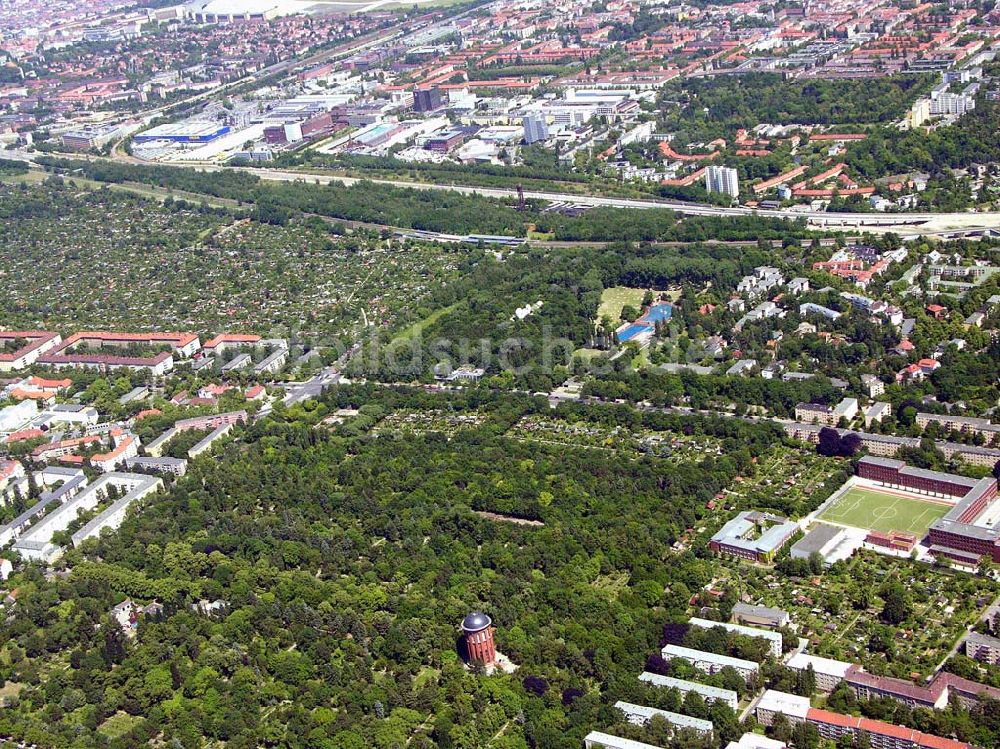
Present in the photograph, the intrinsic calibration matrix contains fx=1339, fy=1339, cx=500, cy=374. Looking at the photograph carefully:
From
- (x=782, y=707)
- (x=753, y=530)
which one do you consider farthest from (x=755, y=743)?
(x=753, y=530)

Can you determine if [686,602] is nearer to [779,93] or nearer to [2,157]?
[779,93]

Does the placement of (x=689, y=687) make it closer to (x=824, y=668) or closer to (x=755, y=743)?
(x=755, y=743)

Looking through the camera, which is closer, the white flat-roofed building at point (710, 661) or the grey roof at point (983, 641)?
the grey roof at point (983, 641)

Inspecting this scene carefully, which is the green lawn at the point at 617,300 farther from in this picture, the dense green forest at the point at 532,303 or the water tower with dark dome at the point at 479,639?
the water tower with dark dome at the point at 479,639

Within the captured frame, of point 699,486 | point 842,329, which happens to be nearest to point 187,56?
point 842,329

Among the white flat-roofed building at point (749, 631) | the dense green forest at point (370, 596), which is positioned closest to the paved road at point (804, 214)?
the dense green forest at point (370, 596)

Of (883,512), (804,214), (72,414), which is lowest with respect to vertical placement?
(883,512)

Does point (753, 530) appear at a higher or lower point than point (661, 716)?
lower
